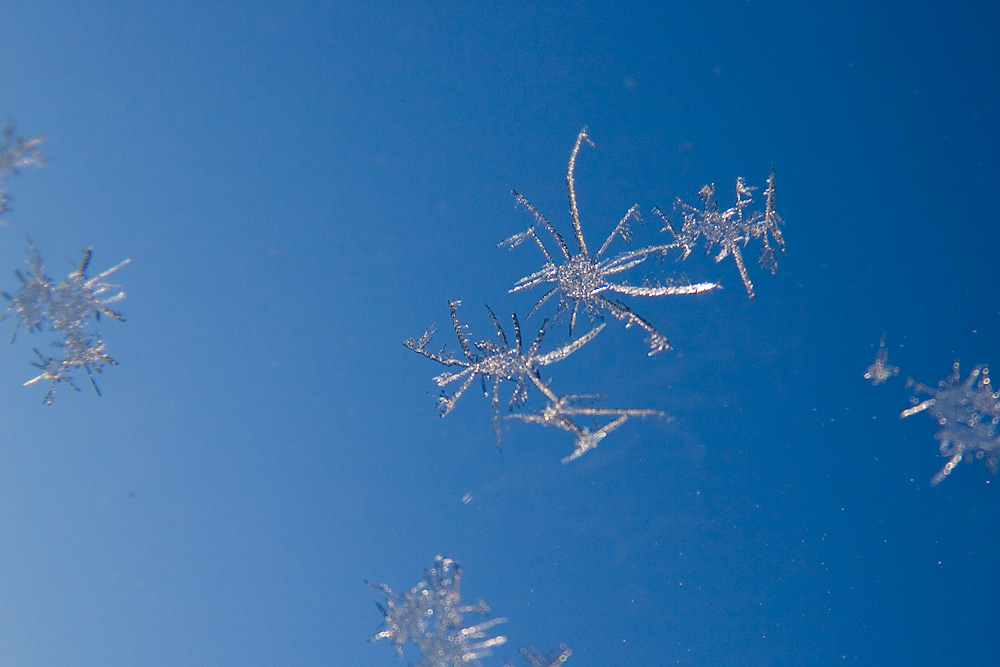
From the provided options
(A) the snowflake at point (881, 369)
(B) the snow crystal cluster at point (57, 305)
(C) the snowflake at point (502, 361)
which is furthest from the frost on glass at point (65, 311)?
(A) the snowflake at point (881, 369)

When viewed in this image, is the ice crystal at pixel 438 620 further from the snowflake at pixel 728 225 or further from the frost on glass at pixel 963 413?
the frost on glass at pixel 963 413

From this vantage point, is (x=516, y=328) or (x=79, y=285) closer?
(x=516, y=328)

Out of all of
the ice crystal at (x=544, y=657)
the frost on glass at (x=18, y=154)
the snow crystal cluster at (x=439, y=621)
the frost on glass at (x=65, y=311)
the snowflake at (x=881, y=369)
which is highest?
the frost on glass at (x=18, y=154)

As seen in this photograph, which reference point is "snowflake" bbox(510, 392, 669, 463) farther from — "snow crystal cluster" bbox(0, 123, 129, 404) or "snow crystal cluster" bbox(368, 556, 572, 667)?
"snow crystal cluster" bbox(0, 123, 129, 404)

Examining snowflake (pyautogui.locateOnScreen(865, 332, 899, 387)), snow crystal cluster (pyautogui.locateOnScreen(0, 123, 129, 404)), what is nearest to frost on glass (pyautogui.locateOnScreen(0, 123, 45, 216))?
snow crystal cluster (pyautogui.locateOnScreen(0, 123, 129, 404))

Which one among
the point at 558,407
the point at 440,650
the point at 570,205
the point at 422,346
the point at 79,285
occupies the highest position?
the point at 79,285

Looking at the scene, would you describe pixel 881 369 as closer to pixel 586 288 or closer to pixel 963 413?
pixel 963 413

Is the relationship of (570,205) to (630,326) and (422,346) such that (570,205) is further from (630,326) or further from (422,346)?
(422,346)

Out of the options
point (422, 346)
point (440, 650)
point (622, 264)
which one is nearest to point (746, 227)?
point (622, 264)
